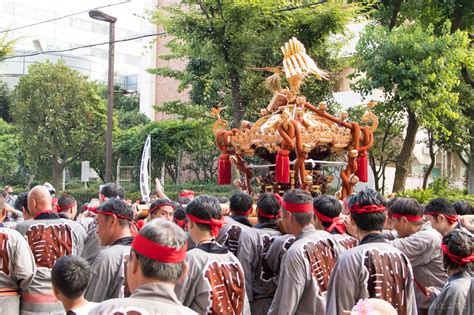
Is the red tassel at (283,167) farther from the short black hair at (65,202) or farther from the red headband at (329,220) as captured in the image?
the red headband at (329,220)

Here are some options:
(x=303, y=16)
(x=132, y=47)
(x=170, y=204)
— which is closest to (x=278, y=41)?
(x=303, y=16)

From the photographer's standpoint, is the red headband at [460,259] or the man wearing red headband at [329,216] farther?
the man wearing red headband at [329,216]

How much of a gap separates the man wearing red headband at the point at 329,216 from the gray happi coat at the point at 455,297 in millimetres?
1176

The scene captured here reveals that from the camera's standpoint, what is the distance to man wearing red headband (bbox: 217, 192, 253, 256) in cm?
556

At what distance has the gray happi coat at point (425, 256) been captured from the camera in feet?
Result: 16.5

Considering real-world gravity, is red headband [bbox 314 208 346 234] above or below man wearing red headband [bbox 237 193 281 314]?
above

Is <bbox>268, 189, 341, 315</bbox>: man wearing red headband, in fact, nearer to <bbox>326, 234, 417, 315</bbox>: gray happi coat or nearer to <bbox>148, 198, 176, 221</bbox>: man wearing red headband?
<bbox>326, 234, 417, 315</bbox>: gray happi coat

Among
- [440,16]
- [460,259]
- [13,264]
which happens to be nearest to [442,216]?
[460,259]

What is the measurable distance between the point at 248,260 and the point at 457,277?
187 centimetres

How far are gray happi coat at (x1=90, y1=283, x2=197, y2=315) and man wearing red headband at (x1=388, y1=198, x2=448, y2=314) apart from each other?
2952 millimetres

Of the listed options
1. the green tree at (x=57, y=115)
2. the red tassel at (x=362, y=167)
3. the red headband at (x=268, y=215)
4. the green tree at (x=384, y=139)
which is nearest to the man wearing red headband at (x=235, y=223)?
the red headband at (x=268, y=215)

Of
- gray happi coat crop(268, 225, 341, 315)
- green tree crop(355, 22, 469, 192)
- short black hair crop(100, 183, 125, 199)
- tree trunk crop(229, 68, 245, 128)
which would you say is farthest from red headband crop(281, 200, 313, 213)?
tree trunk crop(229, 68, 245, 128)

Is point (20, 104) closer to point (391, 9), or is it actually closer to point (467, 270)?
point (391, 9)

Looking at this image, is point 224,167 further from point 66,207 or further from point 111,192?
point 66,207
